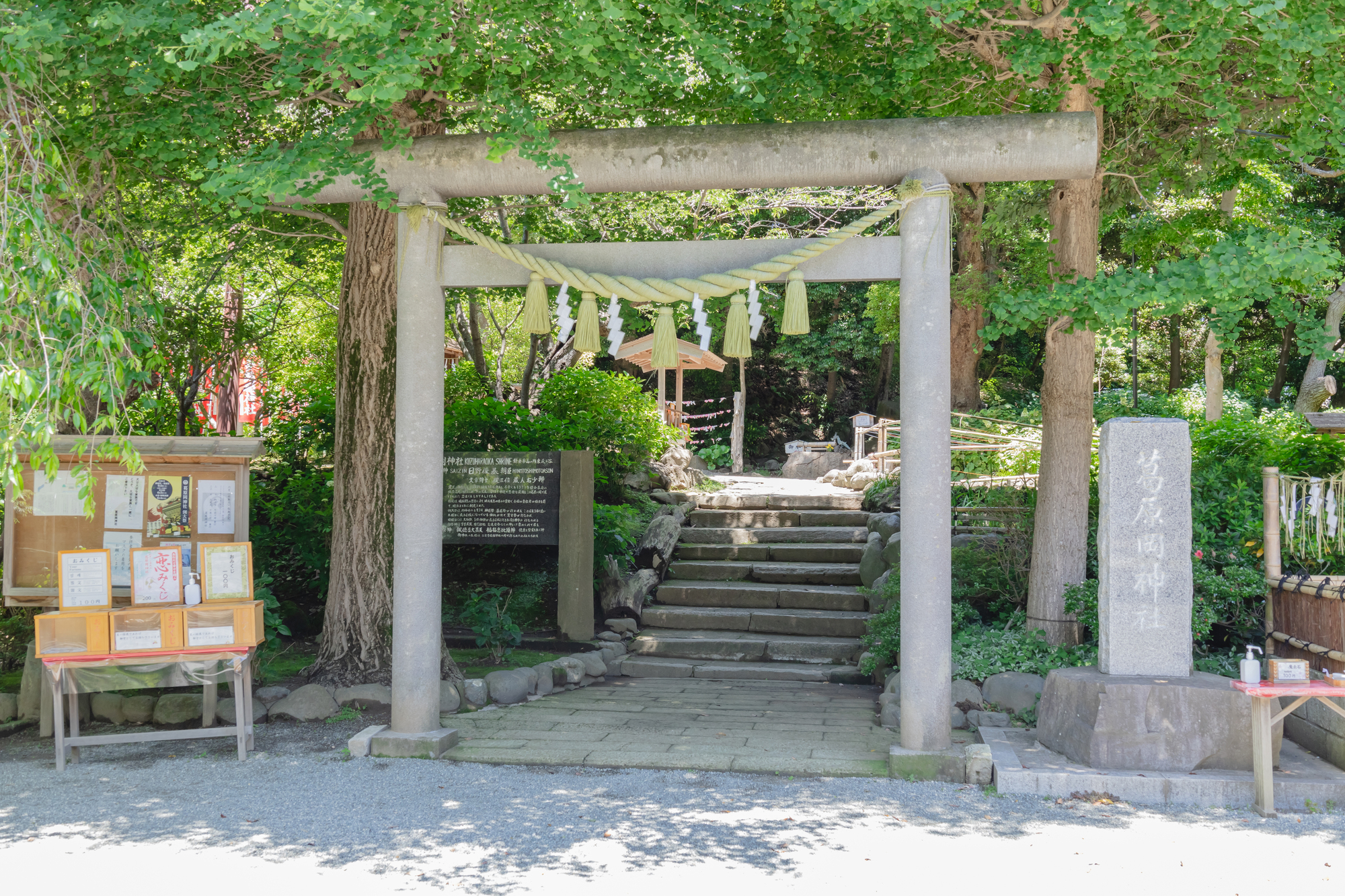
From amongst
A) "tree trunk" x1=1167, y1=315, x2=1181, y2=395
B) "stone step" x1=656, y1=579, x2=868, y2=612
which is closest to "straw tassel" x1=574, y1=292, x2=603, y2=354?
"stone step" x1=656, y1=579, x2=868, y2=612

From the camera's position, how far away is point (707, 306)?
1220 centimetres

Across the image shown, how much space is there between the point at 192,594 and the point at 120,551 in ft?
2.78

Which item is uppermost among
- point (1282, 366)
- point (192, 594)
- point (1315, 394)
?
point (1282, 366)

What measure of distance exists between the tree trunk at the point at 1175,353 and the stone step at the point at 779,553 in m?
13.8

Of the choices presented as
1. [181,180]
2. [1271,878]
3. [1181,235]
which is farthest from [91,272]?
[1181,235]

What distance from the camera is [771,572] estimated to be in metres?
10.4

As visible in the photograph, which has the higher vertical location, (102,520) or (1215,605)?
(102,520)

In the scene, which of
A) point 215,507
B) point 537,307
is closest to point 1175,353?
point 537,307

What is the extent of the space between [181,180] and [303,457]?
339 centimetres

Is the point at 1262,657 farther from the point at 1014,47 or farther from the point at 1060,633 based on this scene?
the point at 1014,47

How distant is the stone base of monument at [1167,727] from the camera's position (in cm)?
502

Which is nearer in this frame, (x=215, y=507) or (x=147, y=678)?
(x=147, y=678)

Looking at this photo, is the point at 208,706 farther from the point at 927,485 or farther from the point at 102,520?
the point at 927,485

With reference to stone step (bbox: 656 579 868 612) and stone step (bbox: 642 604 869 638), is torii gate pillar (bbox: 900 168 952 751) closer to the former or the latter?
stone step (bbox: 642 604 869 638)
